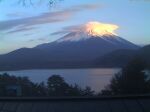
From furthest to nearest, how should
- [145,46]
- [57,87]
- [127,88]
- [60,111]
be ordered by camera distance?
[145,46], [127,88], [57,87], [60,111]

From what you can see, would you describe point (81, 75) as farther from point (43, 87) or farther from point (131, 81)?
point (43, 87)

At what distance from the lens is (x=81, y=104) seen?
29.9 feet

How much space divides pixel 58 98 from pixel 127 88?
4143mm

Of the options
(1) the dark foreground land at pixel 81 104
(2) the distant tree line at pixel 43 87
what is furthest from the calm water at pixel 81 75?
(1) the dark foreground land at pixel 81 104

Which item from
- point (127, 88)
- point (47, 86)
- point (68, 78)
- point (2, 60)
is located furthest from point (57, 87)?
point (2, 60)

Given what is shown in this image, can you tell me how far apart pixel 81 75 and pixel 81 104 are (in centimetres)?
521

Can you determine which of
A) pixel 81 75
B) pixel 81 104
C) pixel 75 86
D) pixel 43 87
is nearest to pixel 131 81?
pixel 81 75

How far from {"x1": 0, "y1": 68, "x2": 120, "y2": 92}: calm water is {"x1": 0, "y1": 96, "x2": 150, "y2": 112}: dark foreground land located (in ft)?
10.3

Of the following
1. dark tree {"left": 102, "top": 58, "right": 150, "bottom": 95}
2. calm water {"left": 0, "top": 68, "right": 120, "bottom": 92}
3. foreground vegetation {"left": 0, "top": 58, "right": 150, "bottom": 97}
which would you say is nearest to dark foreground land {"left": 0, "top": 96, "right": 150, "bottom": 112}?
foreground vegetation {"left": 0, "top": 58, "right": 150, "bottom": 97}

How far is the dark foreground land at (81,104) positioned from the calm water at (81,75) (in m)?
3.13

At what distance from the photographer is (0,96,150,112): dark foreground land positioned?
356 inches

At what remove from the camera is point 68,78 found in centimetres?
1303

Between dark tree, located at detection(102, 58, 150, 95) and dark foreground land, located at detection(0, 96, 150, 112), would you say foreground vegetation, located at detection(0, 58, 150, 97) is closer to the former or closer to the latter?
dark tree, located at detection(102, 58, 150, 95)

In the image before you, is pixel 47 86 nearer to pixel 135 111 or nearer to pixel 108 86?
pixel 108 86
